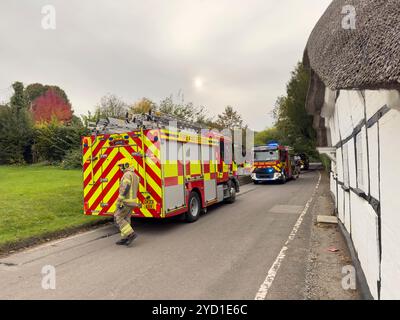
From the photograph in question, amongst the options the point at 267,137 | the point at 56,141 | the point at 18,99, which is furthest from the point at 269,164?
the point at 267,137

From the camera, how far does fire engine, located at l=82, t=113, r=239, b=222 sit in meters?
6.86

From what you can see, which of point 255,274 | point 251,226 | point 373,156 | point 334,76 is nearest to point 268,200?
point 251,226

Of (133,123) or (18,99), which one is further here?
(18,99)

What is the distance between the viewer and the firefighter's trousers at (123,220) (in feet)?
19.6

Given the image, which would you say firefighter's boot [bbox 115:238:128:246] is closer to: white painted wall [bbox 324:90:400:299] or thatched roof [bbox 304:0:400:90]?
white painted wall [bbox 324:90:400:299]

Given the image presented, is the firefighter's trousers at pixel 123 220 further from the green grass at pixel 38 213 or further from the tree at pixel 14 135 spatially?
the tree at pixel 14 135

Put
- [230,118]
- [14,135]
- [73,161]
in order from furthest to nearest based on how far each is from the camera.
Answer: [230,118] < [14,135] < [73,161]

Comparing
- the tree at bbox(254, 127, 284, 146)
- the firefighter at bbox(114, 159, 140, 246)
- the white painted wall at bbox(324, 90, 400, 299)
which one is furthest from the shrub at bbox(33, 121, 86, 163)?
the tree at bbox(254, 127, 284, 146)

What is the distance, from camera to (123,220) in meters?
6.17

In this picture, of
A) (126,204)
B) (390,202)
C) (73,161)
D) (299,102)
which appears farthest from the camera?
(299,102)

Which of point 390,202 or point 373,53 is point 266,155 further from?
point 373,53

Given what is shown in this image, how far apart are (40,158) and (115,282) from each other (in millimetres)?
24402

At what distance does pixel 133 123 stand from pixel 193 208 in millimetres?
2931
